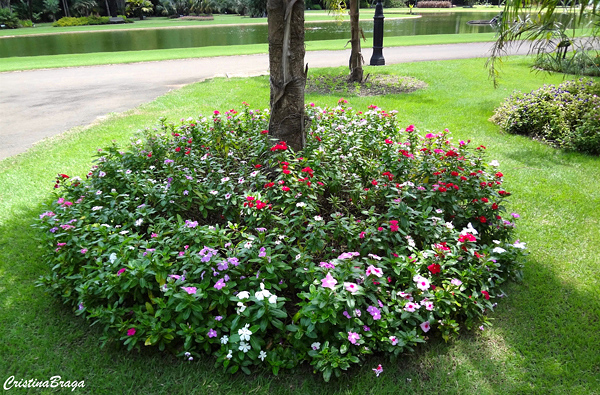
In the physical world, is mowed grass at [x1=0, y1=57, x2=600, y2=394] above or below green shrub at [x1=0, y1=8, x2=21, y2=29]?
below

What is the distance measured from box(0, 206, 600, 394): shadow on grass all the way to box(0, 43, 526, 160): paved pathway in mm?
4903

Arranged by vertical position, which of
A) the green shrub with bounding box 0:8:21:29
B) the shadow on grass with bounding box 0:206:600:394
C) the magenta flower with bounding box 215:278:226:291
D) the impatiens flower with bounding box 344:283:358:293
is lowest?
the shadow on grass with bounding box 0:206:600:394

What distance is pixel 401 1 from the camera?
198 ft

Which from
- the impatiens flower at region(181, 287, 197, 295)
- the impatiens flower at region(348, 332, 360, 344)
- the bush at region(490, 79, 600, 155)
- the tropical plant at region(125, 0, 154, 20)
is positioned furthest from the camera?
the tropical plant at region(125, 0, 154, 20)

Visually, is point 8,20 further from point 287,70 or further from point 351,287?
point 351,287

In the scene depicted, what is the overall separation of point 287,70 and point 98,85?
940cm

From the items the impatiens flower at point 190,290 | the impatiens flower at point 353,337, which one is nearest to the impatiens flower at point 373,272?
the impatiens flower at point 353,337

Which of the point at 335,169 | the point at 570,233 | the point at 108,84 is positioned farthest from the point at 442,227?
the point at 108,84

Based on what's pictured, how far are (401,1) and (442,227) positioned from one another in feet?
214

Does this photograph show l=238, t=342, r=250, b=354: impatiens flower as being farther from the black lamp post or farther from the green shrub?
the green shrub

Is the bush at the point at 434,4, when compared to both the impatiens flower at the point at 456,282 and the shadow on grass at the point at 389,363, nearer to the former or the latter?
the shadow on grass at the point at 389,363

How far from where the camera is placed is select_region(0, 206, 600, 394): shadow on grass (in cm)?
259

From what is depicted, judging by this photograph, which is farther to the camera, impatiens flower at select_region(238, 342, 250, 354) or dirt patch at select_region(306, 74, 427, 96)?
dirt patch at select_region(306, 74, 427, 96)

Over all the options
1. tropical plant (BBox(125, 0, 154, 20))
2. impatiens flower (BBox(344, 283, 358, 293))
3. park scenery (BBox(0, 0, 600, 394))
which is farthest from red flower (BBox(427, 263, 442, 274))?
tropical plant (BBox(125, 0, 154, 20))
